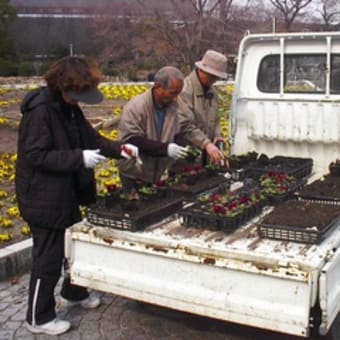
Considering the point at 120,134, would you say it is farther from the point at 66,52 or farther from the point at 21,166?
the point at 66,52

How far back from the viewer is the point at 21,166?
392cm

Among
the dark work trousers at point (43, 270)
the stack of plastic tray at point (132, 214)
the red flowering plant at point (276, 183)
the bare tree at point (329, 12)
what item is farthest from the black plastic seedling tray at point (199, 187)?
the bare tree at point (329, 12)

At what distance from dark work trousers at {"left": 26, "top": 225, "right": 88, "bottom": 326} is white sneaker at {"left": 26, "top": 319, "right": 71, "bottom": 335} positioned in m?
0.03

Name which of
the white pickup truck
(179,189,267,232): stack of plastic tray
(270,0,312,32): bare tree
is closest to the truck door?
the white pickup truck

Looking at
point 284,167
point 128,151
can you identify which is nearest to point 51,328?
point 128,151

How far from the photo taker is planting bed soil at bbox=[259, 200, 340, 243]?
11.1ft

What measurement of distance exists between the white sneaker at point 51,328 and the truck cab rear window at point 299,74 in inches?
125

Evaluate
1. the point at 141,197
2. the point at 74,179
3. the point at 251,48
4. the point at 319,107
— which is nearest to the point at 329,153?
the point at 319,107

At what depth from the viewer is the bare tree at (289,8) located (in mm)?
21562

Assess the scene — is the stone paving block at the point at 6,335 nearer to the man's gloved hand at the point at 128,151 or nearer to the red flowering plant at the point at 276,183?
the man's gloved hand at the point at 128,151

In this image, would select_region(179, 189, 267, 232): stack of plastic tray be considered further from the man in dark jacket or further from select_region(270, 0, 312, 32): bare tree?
select_region(270, 0, 312, 32): bare tree

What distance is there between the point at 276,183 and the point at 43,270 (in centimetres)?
183

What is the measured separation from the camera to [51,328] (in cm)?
414

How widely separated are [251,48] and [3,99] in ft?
38.3
